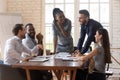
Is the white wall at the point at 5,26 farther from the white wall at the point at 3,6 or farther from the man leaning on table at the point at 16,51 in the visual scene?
the man leaning on table at the point at 16,51

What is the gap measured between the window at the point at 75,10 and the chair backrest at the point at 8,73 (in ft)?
11.8

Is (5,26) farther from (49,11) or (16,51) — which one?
(16,51)

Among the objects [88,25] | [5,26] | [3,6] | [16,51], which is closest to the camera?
[16,51]

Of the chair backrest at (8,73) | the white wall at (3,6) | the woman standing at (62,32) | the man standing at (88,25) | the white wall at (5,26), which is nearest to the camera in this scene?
the chair backrest at (8,73)

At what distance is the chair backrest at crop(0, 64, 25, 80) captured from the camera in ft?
11.4

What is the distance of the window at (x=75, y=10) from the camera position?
275 inches

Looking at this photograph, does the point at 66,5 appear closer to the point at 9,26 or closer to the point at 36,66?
the point at 9,26

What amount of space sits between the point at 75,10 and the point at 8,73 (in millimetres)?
3884

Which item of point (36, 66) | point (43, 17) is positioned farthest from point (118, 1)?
point (36, 66)

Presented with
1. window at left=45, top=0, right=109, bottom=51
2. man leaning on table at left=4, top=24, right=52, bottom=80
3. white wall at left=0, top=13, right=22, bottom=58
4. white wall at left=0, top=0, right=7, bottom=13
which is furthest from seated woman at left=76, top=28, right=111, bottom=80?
white wall at left=0, top=0, right=7, bottom=13

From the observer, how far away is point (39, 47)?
480cm

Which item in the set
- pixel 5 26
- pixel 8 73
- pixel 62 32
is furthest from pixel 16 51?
pixel 5 26

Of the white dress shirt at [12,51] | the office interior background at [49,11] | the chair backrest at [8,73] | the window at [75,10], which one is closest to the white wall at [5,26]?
the office interior background at [49,11]

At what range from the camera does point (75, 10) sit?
23.1ft
